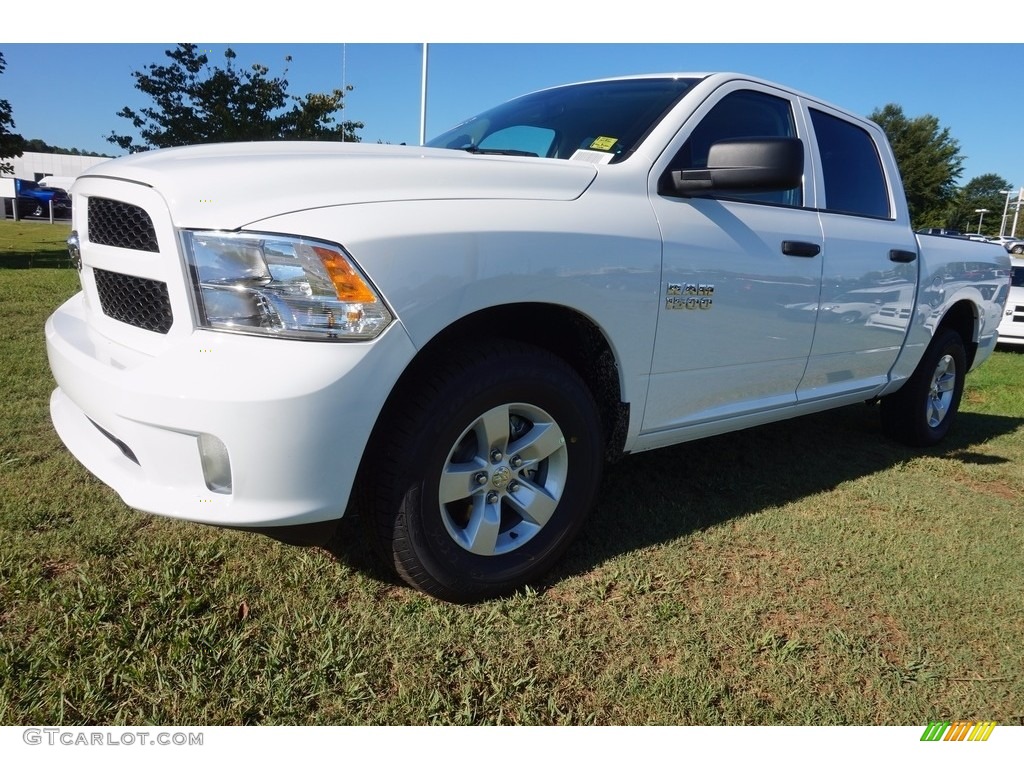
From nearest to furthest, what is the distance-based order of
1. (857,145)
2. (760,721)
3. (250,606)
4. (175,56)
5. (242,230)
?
(242,230)
(760,721)
(250,606)
(857,145)
(175,56)

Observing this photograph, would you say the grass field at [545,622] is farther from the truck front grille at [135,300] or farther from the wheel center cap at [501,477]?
the truck front grille at [135,300]

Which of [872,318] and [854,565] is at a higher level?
[872,318]

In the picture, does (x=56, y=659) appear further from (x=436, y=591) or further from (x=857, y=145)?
(x=857, y=145)

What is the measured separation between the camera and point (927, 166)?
45.1 m

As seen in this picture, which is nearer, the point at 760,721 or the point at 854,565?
the point at 760,721

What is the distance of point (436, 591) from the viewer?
7.15ft

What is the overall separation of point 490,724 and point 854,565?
1.74 meters

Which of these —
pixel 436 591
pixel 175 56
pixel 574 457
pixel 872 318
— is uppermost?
pixel 175 56

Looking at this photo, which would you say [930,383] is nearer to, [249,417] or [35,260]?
[249,417]

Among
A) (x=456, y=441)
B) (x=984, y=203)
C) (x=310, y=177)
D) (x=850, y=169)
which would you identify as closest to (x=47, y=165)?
(x=850, y=169)

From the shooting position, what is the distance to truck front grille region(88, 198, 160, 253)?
1.91 m

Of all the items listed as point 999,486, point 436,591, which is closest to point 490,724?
point 436,591
